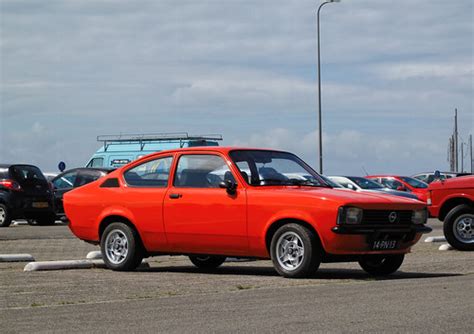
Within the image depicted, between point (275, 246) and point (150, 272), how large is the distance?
202cm

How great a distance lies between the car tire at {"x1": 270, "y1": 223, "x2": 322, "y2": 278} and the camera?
13.0 m

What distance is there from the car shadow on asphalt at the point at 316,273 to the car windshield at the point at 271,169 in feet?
3.79

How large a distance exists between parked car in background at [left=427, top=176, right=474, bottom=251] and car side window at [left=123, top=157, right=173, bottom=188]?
626 centimetres

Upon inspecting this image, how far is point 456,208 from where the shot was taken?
19.2 m

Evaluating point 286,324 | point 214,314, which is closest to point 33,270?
point 214,314

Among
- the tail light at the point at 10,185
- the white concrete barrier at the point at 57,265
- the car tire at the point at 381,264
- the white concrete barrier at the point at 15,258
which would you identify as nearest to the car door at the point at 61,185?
the tail light at the point at 10,185

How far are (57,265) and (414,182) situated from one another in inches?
1072

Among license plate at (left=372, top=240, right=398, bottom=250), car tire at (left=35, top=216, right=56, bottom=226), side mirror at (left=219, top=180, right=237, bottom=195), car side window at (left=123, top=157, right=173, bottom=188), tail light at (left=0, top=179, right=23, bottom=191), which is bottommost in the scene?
car tire at (left=35, top=216, right=56, bottom=226)

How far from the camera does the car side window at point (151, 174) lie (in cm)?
1458

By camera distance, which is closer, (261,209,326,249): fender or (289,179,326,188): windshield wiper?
(261,209,326,249): fender

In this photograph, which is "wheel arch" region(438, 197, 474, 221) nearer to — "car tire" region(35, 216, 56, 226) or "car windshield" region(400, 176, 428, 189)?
"car tire" region(35, 216, 56, 226)

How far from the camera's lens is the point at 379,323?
8844 mm

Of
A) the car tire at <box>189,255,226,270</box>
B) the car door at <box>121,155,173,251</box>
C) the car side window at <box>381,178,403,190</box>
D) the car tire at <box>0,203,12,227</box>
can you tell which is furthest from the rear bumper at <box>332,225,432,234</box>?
the car side window at <box>381,178,403,190</box>

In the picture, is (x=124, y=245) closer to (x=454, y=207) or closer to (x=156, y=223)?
(x=156, y=223)
